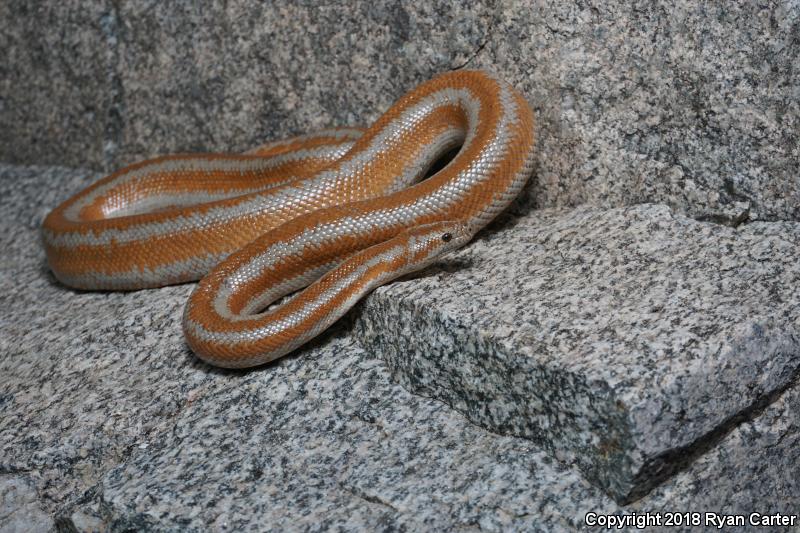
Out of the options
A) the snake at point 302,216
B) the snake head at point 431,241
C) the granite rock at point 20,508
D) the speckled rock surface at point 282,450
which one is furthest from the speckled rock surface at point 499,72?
the granite rock at point 20,508

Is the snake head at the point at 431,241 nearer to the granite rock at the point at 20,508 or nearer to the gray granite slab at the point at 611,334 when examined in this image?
the gray granite slab at the point at 611,334

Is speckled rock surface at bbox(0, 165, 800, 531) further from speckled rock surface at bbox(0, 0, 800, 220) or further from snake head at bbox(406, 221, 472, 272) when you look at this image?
speckled rock surface at bbox(0, 0, 800, 220)

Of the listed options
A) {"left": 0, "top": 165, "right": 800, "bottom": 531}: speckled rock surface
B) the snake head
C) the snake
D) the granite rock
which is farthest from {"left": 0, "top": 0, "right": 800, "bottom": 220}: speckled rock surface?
the granite rock

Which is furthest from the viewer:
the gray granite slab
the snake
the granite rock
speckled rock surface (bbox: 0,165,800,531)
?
the snake

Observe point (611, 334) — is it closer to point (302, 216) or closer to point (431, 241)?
point (431, 241)

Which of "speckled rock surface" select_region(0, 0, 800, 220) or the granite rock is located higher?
"speckled rock surface" select_region(0, 0, 800, 220)

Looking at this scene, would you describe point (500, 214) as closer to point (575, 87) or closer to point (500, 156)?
point (500, 156)

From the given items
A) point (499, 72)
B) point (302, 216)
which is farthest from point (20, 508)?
point (499, 72)
